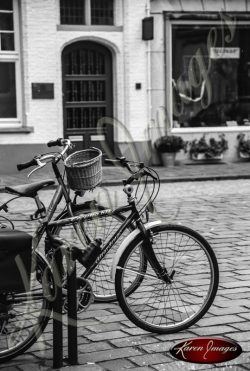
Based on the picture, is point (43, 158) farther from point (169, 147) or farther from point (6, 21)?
point (169, 147)

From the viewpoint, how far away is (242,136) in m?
18.7

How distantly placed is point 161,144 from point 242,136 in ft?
7.93

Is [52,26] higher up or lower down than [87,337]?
higher up

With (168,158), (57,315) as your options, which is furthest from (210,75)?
(57,315)

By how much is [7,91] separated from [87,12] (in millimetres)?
2510

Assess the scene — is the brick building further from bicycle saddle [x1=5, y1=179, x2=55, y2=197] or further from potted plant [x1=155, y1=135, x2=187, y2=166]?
bicycle saddle [x1=5, y1=179, x2=55, y2=197]

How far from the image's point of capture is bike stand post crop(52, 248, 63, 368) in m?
4.20

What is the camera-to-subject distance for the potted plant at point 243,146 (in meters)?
18.6

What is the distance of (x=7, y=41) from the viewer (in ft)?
54.6

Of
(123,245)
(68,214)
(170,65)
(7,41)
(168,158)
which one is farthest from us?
(170,65)

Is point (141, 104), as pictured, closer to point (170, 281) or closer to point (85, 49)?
point (85, 49)

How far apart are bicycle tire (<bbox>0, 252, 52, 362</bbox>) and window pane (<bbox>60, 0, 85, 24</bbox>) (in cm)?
1319

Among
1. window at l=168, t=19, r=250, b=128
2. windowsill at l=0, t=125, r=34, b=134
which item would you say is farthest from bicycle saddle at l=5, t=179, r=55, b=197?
window at l=168, t=19, r=250, b=128

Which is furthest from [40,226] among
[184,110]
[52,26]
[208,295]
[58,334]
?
[184,110]
